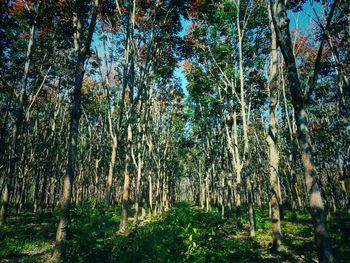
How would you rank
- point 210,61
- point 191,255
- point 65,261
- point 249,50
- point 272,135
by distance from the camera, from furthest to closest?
point 210,61 < point 249,50 < point 272,135 < point 65,261 < point 191,255

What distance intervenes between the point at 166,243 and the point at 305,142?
409 centimetres

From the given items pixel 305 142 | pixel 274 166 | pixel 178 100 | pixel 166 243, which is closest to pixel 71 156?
pixel 166 243

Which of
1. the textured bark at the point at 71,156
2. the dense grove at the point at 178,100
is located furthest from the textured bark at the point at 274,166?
the textured bark at the point at 71,156

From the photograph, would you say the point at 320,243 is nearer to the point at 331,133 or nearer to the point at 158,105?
the point at 331,133

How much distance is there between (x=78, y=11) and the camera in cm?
887

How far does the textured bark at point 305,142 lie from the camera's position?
15.7 feet

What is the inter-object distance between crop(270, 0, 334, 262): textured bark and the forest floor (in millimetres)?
1871

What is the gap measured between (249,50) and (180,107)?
46.5ft

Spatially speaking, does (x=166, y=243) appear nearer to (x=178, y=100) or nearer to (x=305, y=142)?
(x=305, y=142)

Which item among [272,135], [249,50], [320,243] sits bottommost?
[320,243]

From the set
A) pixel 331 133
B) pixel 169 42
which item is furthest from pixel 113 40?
pixel 331 133

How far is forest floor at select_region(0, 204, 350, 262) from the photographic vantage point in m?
5.79

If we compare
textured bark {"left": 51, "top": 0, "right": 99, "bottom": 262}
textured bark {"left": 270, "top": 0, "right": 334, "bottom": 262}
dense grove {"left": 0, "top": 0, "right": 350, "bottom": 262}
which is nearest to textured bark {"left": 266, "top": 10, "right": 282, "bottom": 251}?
dense grove {"left": 0, "top": 0, "right": 350, "bottom": 262}

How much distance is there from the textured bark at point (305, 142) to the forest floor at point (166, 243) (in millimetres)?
1871
